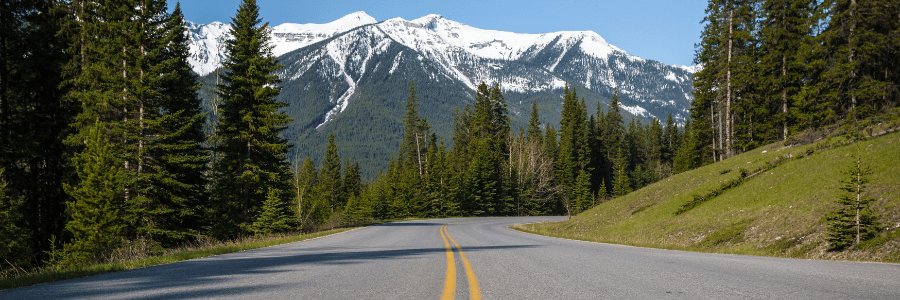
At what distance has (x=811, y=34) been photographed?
32562 mm

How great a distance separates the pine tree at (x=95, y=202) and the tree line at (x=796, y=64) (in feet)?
127

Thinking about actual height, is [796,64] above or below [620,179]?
above

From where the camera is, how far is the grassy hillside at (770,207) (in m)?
11.8

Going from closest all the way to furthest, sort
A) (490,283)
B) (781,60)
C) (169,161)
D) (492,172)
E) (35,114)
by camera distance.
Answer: (490,283), (169,161), (35,114), (781,60), (492,172)

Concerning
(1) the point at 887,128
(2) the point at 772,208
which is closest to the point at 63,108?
(2) the point at 772,208


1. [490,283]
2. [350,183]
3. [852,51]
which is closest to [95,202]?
[490,283]

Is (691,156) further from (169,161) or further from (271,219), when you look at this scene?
(169,161)

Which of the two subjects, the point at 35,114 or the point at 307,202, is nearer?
the point at 35,114

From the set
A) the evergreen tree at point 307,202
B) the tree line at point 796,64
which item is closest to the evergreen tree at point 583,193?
the tree line at point 796,64

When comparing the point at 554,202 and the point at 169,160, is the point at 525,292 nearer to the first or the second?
the point at 169,160

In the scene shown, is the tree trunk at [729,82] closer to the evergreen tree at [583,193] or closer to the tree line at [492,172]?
the tree line at [492,172]

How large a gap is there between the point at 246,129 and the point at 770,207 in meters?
27.6

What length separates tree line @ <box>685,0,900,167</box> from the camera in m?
24.8

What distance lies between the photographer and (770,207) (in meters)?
15.3
